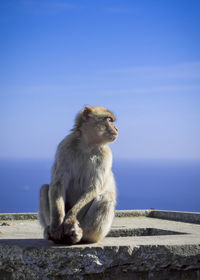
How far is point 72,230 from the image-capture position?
526cm

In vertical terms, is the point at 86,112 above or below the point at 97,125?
above

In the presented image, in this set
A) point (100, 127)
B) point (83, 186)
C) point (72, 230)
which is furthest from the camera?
point (100, 127)

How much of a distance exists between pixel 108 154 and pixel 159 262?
4.84ft

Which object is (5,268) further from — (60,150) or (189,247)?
(189,247)

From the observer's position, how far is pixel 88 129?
5855 mm

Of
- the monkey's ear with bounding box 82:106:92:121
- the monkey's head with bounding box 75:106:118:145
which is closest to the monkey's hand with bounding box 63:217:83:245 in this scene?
the monkey's head with bounding box 75:106:118:145

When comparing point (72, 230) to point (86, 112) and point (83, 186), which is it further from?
point (86, 112)

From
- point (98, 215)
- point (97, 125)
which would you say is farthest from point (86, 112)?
point (98, 215)

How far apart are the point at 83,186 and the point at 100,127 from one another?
0.78 m

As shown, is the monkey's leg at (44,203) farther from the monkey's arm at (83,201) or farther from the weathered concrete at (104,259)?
the monkey's arm at (83,201)

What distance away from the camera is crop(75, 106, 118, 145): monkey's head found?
576 centimetres

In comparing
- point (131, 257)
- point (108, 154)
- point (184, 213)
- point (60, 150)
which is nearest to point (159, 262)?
point (131, 257)

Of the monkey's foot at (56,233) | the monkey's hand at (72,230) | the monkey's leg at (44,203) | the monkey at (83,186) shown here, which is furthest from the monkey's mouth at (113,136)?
the monkey's foot at (56,233)

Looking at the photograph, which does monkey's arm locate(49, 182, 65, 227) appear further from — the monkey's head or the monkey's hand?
the monkey's head
